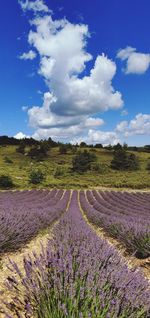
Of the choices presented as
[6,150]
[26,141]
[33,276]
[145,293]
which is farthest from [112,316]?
[26,141]

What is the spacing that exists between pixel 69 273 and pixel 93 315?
2.04ft

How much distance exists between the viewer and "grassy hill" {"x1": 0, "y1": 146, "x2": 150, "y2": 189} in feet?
150

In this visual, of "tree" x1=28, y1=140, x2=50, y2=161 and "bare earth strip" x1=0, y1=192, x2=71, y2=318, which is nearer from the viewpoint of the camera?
"bare earth strip" x1=0, y1=192, x2=71, y2=318

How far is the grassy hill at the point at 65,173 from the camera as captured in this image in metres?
45.8

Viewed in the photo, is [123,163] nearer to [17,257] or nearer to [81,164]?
[81,164]

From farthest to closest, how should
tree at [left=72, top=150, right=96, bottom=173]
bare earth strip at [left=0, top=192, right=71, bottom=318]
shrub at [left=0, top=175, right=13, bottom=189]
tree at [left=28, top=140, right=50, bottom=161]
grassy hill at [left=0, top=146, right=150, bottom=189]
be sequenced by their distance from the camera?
tree at [left=28, top=140, right=50, bottom=161] → tree at [left=72, top=150, right=96, bottom=173] → grassy hill at [left=0, top=146, right=150, bottom=189] → shrub at [left=0, top=175, right=13, bottom=189] → bare earth strip at [left=0, top=192, right=71, bottom=318]

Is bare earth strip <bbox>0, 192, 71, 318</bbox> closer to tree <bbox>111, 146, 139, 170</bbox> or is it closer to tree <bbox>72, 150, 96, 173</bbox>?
tree <bbox>72, 150, 96, 173</bbox>

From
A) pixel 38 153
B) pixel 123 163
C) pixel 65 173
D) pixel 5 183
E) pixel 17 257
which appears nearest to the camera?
pixel 17 257

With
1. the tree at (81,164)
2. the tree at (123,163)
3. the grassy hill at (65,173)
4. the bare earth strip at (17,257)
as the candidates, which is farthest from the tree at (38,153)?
the bare earth strip at (17,257)

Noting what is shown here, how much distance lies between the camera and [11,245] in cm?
565

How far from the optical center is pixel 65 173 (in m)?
59.4

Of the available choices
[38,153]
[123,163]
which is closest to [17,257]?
[123,163]

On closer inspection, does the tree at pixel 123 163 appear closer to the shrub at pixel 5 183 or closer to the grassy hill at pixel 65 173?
the grassy hill at pixel 65 173

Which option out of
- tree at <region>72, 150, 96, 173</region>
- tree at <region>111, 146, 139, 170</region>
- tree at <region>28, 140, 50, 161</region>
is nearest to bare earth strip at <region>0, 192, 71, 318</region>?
tree at <region>72, 150, 96, 173</region>
